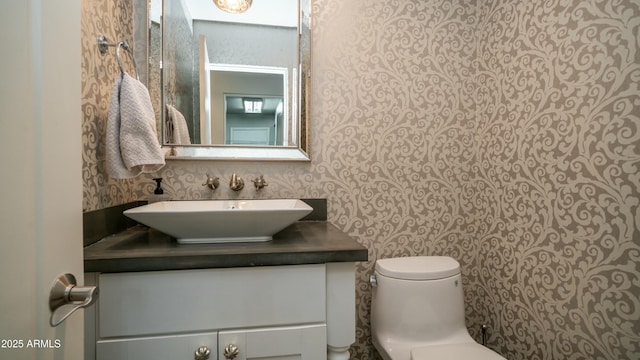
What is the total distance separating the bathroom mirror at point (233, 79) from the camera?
1.22 metres

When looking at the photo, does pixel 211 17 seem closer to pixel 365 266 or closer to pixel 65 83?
pixel 65 83

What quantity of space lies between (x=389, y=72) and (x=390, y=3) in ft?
1.09

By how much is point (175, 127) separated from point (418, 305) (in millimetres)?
1301

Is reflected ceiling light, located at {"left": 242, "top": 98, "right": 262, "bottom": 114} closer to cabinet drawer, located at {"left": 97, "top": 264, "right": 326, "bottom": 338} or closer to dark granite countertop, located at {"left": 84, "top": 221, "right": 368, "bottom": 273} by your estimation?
dark granite countertop, located at {"left": 84, "top": 221, "right": 368, "bottom": 273}

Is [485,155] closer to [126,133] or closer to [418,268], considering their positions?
[418,268]

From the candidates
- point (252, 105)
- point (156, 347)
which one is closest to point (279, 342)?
point (156, 347)

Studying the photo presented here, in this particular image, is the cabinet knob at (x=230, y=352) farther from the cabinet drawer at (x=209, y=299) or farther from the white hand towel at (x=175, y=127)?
the white hand towel at (x=175, y=127)

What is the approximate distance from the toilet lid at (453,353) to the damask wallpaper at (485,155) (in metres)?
0.25

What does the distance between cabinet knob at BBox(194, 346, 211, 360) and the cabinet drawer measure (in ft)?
0.16

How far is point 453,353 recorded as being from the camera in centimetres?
106

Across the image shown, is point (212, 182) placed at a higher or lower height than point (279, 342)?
higher

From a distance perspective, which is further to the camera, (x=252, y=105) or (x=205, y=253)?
(x=252, y=105)

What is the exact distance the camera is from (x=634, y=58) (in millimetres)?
821

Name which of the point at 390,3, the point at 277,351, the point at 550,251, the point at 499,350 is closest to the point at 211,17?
the point at 390,3
